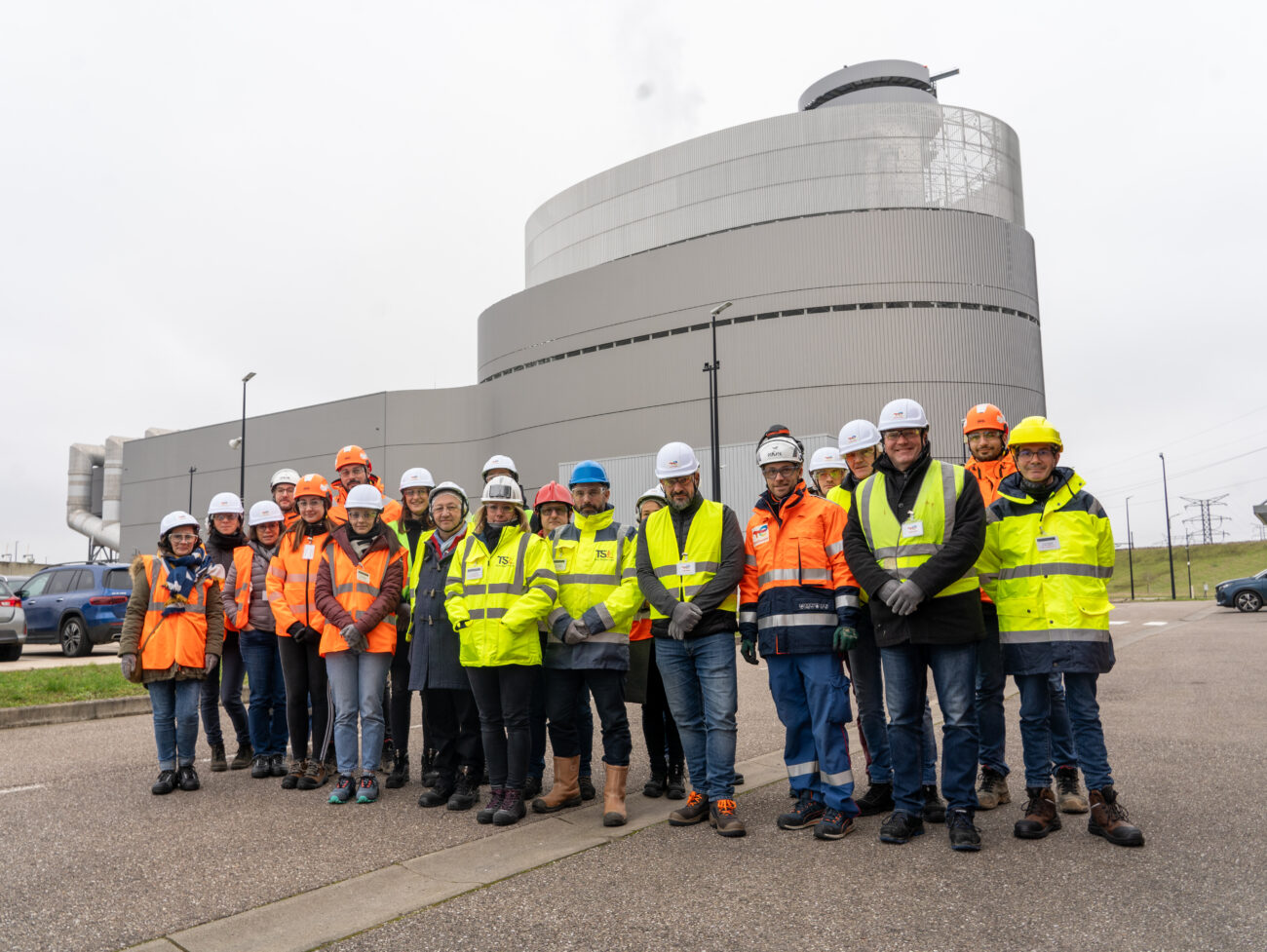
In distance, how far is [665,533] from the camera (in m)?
5.32

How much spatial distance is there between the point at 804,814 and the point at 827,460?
2.79m

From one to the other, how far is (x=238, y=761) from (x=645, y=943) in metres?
4.82

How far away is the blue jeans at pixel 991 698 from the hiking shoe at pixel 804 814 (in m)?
1.11

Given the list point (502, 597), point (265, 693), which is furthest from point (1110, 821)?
point (265, 693)

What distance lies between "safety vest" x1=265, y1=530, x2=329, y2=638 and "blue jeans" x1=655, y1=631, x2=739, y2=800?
8.32 feet

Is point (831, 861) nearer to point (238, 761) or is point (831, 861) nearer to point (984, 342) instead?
point (238, 761)

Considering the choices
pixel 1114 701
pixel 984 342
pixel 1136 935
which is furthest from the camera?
pixel 984 342

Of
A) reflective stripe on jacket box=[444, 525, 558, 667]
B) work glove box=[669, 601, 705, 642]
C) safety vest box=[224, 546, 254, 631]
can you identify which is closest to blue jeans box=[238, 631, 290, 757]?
safety vest box=[224, 546, 254, 631]

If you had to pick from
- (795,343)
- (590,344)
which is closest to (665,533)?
(795,343)

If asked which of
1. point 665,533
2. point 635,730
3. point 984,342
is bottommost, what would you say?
point 635,730

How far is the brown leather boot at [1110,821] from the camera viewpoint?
4.37m

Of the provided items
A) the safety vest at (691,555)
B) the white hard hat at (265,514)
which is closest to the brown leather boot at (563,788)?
the safety vest at (691,555)

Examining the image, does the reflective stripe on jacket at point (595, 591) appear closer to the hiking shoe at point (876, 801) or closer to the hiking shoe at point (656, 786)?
the hiking shoe at point (656, 786)

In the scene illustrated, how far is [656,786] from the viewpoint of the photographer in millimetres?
5820
